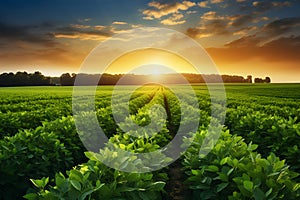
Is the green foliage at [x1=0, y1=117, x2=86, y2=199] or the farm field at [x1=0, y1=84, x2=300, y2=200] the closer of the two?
the farm field at [x1=0, y1=84, x2=300, y2=200]

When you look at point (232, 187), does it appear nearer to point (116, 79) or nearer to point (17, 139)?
point (17, 139)

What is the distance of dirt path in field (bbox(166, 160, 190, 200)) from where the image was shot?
6110 mm

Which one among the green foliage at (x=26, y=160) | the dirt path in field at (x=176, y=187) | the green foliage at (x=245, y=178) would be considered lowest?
the dirt path in field at (x=176, y=187)

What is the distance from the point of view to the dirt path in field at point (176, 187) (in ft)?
20.0

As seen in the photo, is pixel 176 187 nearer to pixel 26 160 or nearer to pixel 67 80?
pixel 26 160

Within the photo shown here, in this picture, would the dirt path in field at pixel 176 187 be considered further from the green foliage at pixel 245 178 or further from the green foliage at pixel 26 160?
the green foliage at pixel 26 160

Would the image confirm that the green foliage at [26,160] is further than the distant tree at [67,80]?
No

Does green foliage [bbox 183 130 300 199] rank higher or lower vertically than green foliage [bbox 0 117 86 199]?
higher

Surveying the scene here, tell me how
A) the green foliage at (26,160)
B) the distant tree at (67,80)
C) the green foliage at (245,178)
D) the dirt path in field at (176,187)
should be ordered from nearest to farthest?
the green foliage at (245,178) → the green foliage at (26,160) → the dirt path in field at (176,187) → the distant tree at (67,80)

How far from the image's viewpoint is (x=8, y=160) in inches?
196

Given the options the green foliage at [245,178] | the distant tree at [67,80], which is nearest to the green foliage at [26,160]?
the green foliage at [245,178]

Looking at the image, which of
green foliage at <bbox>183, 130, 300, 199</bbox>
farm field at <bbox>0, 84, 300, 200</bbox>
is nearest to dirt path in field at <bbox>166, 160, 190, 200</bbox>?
farm field at <bbox>0, 84, 300, 200</bbox>

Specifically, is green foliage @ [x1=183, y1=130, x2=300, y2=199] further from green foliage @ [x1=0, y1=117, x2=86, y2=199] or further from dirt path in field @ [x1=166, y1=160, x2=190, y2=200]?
green foliage @ [x1=0, y1=117, x2=86, y2=199]

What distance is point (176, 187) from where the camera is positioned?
673 cm
